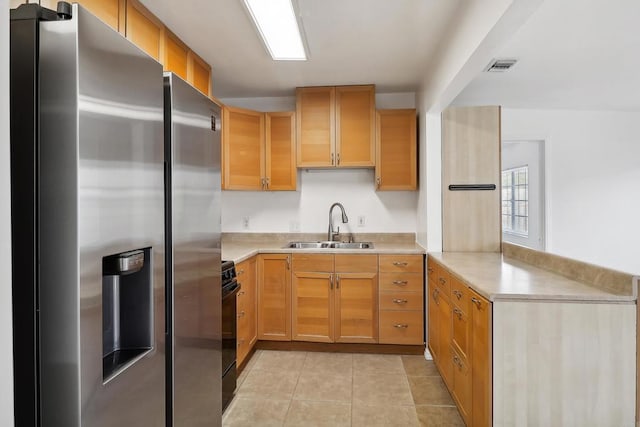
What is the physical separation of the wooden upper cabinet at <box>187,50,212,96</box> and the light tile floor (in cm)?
215

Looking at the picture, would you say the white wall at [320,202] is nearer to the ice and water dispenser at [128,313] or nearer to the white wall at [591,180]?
the white wall at [591,180]

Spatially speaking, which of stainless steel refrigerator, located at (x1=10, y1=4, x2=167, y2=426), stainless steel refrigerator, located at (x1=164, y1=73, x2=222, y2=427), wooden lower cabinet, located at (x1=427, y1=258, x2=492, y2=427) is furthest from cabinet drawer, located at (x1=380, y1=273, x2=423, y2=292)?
stainless steel refrigerator, located at (x1=10, y1=4, x2=167, y2=426)

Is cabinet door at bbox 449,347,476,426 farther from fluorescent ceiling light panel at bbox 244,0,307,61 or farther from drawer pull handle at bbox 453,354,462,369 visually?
fluorescent ceiling light panel at bbox 244,0,307,61

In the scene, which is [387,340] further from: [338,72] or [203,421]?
[338,72]

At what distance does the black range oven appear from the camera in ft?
7.25

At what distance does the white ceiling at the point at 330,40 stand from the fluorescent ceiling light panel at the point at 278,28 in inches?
3.5

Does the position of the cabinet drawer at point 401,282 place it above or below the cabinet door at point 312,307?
above

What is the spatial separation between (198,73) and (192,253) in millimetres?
1990

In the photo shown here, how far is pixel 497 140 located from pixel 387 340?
187 cm

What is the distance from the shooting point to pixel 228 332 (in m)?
2.27

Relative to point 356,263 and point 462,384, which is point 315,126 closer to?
point 356,263

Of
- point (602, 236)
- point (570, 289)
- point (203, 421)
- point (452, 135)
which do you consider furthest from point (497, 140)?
point (203, 421)

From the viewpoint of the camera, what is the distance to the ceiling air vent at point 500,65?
2.81 meters

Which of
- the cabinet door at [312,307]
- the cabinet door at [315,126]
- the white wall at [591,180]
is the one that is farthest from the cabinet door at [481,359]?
the white wall at [591,180]
